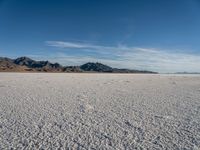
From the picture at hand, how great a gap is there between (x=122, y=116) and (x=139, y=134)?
1.32 m

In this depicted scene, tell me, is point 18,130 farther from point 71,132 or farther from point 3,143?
point 71,132

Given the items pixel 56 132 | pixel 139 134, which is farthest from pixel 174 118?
pixel 56 132

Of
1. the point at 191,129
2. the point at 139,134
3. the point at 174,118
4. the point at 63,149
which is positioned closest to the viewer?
the point at 63,149

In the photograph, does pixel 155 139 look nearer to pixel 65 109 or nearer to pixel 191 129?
pixel 191 129

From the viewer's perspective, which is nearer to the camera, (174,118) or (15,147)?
(15,147)

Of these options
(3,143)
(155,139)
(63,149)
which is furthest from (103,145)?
(3,143)

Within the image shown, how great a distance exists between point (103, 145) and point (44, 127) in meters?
1.49

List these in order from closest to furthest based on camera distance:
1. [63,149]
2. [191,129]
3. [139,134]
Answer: [63,149]
[139,134]
[191,129]

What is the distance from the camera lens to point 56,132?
4.03 meters

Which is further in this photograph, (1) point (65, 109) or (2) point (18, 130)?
(1) point (65, 109)

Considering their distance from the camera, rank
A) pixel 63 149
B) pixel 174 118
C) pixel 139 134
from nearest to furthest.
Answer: pixel 63 149
pixel 139 134
pixel 174 118

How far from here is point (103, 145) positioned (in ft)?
11.3

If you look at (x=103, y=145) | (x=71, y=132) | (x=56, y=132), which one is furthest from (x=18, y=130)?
(x=103, y=145)

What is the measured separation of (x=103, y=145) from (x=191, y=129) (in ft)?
6.49
